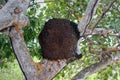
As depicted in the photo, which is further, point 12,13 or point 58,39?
point 58,39

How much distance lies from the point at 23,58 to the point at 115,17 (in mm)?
1243

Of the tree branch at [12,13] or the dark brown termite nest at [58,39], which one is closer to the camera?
the tree branch at [12,13]

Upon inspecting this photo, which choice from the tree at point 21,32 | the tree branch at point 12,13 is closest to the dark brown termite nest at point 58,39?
the tree at point 21,32

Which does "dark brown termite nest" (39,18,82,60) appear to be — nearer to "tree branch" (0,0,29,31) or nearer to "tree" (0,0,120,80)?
"tree" (0,0,120,80)

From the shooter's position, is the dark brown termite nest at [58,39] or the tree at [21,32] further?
the dark brown termite nest at [58,39]

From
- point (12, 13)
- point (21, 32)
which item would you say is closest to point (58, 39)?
point (21, 32)

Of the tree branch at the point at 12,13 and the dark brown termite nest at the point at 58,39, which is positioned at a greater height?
the tree branch at the point at 12,13

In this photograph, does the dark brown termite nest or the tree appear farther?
the dark brown termite nest

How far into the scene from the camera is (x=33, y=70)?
244 centimetres

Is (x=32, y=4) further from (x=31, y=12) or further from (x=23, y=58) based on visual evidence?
(x=23, y=58)

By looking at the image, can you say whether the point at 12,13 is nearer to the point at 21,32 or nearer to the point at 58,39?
the point at 21,32

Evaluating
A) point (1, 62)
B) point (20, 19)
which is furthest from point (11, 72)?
point (20, 19)

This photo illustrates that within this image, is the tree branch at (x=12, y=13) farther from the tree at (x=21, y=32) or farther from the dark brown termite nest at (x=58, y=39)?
the dark brown termite nest at (x=58, y=39)

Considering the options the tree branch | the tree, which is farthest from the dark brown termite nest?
the tree branch
